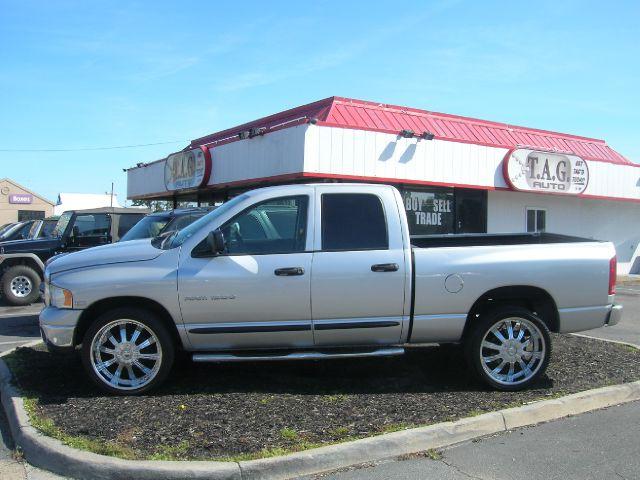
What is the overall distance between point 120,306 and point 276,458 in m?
2.19

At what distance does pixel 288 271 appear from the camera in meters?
5.19

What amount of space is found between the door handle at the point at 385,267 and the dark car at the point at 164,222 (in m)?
4.54

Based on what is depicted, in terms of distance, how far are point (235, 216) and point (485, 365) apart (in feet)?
9.01

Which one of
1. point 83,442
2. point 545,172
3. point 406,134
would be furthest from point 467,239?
point 545,172

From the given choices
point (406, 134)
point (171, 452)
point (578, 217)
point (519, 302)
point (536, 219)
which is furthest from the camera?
point (578, 217)

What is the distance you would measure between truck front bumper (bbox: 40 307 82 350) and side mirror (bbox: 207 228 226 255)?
129cm

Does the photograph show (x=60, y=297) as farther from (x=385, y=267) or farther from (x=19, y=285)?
(x=19, y=285)

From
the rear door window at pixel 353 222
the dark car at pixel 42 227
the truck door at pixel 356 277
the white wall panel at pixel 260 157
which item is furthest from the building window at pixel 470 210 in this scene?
the dark car at pixel 42 227

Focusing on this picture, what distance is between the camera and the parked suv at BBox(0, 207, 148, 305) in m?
11.7

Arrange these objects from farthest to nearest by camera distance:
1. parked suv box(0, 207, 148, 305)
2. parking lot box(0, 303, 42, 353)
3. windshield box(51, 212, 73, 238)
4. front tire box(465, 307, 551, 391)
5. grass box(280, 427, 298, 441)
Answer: windshield box(51, 212, 73, 238), parked suv box(0, 207, 148, 305), parking lot box(0, 303, 42, 353), front tire box(465, 307, 551, 391), grass box(280, 427, 298, 441)

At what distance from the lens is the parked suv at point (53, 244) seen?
11.7m

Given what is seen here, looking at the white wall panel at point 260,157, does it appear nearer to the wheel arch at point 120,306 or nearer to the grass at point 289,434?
the wheel arch at point 120,306

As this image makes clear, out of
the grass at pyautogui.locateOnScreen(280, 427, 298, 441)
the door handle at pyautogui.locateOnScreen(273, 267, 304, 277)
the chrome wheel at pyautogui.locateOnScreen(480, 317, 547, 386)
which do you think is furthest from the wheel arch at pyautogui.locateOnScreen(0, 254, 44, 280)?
the chrome wheel at pyautogui.locateOnScreen(480, 317, 547, 386)

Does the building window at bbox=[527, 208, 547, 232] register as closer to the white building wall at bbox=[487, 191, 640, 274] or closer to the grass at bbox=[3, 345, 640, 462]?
the white building wall at bbox=[487, 191, 640, 274]
